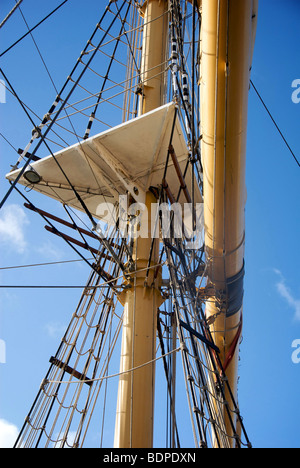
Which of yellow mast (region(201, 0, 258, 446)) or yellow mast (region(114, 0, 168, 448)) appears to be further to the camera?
yellow mast (region(114, 0, 168, 448))

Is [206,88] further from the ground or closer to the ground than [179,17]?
closer to the ground

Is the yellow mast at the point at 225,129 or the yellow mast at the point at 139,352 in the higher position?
the yellow mast at the point at 225,129

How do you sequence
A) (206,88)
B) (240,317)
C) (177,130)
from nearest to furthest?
(206,88) < (177,130) < (240,317)

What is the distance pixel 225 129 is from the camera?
4875 millimetres

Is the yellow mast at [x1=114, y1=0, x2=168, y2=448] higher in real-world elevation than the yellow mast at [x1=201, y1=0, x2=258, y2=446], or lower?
lower

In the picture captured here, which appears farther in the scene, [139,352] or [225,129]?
[139,352]

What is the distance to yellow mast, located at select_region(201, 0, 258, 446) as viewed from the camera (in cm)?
441

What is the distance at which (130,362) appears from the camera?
5.29 m

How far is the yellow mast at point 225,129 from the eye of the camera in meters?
4.41

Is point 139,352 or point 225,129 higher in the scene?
point 225,129

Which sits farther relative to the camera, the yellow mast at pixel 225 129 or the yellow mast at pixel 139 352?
the yellow mast at pixel 139 352

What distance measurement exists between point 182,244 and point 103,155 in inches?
59.3
